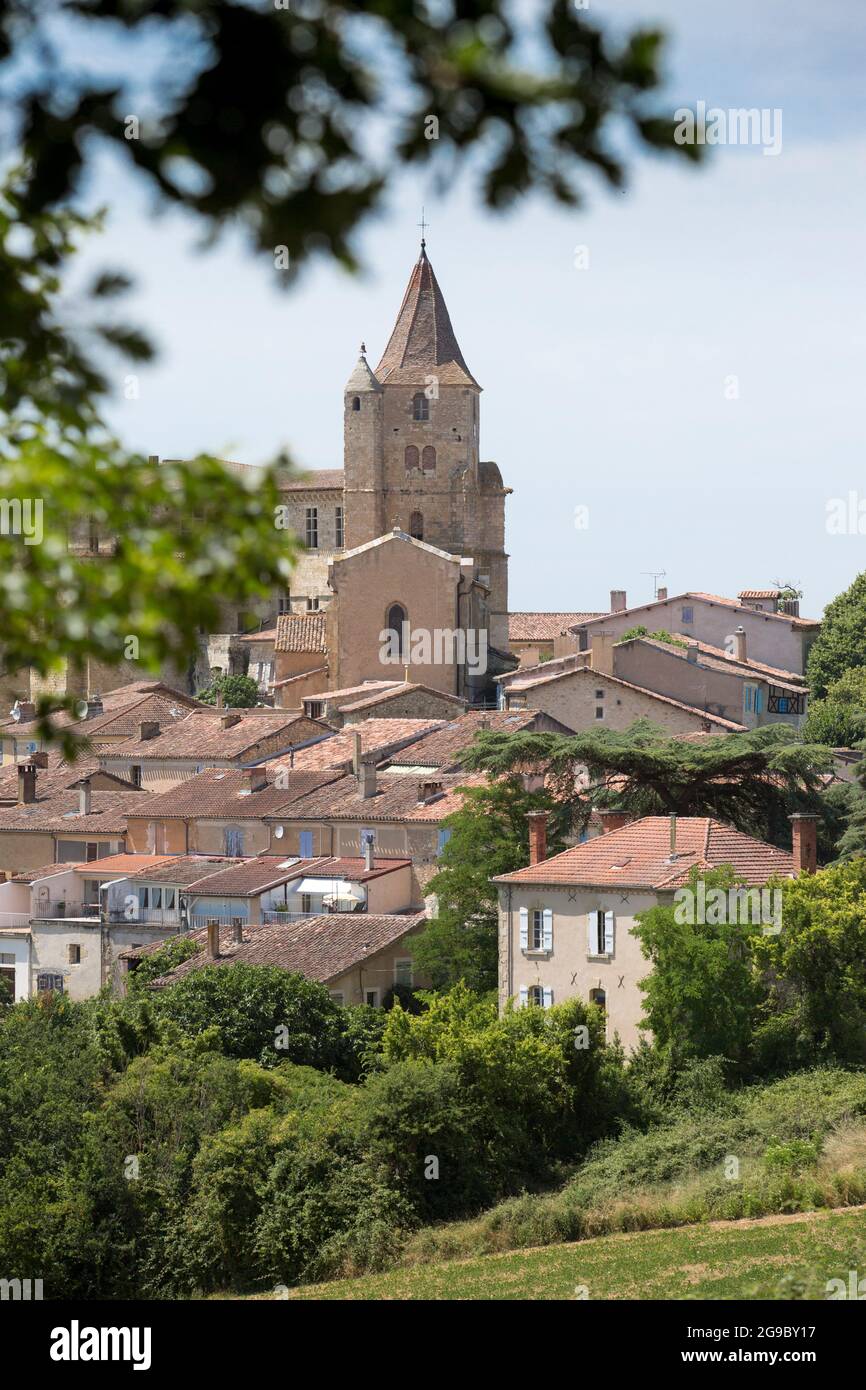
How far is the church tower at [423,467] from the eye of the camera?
86.6 meters

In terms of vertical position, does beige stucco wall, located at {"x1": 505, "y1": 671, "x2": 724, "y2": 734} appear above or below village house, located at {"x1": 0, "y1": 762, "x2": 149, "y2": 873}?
above

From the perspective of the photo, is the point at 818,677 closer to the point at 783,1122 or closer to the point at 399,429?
the point at 399,429

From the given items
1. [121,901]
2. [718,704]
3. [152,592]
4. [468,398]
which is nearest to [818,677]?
[718,704]

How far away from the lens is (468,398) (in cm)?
8788

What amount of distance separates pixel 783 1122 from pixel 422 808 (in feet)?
57.8

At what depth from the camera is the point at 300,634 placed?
76562 millimetres

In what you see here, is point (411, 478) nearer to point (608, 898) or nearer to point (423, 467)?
point (423, 467)

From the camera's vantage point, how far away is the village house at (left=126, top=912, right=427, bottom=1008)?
36.8 m

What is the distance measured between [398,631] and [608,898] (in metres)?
40.9

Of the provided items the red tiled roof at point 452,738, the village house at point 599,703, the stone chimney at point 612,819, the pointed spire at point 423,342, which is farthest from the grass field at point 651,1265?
the pointed spire at point 423,342

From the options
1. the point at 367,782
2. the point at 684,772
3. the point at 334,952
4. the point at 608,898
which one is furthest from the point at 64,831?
the point at 608,898

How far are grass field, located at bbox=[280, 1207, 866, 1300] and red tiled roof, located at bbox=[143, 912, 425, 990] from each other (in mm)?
11674

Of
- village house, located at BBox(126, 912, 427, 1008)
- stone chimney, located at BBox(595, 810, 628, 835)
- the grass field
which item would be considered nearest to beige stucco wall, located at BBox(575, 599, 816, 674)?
village house, located at BBox(126, 912, 427, 1008)

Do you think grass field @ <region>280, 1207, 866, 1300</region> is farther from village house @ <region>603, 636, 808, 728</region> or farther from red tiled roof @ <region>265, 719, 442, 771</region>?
village house @ <region>603, 636, 808, 728</region>
